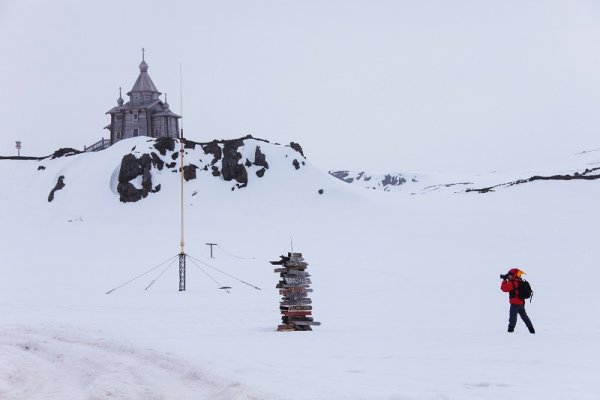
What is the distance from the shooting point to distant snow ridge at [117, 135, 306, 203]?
61.3 meters

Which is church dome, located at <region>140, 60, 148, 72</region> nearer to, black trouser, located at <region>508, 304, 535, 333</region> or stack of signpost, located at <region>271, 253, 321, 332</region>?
stack of signpost, located at <region>271, 253, 321, 332</region>

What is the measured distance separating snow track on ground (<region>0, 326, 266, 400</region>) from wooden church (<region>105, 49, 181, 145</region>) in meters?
66.2

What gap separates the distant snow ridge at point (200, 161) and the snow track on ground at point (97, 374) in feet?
153

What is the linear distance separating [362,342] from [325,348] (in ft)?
4.31

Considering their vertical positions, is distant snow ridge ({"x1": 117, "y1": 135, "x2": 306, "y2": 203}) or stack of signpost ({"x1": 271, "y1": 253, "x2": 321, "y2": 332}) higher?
distant snow ridge ({"x1": 117, "y1": 135, "x2": 306, "y2": 203})

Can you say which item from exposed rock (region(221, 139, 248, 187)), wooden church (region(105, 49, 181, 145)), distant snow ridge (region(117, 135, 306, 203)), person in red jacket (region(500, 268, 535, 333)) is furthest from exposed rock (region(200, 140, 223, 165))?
person in red jacket (region(500, 268, 535, 333))

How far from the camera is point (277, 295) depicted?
27.7m

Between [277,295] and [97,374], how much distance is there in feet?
53.0

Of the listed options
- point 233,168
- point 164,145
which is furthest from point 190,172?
point 164,145

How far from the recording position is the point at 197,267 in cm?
3762

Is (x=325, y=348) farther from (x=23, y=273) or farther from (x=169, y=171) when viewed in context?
(x=169, y=171)

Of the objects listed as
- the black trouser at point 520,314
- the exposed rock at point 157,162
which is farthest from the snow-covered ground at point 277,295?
the exposed rock at point 157,162

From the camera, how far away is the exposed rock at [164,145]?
65062mm

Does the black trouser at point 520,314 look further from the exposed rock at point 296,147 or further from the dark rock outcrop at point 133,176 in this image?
the exposed rock at point 296,147
